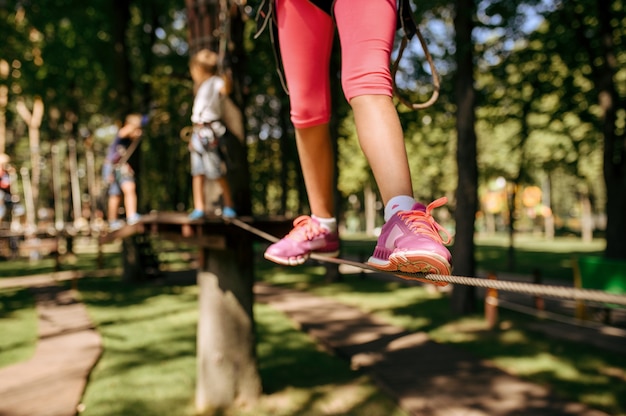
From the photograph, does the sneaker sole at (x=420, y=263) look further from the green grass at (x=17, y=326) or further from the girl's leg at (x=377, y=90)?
the green grass at (x=17, y=326)

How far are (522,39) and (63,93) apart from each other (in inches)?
571

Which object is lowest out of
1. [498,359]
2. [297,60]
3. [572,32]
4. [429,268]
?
[498,359]

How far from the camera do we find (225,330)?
658 centimetres

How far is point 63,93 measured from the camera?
1823cm

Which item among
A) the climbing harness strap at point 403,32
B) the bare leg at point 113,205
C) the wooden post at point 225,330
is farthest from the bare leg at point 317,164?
the bare leg at point 113,205

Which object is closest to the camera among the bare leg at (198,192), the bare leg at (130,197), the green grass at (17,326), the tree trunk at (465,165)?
the bare leg at (198,192)

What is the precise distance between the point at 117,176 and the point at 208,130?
3.79m

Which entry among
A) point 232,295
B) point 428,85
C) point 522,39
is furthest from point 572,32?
point 232,295

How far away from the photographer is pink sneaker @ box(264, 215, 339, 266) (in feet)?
6.69

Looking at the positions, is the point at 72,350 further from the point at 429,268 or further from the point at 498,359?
the point at 429,268

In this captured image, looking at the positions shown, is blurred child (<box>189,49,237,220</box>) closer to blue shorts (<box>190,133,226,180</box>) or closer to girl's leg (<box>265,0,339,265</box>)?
blue shorts (<box>190,133,226,180</box>)

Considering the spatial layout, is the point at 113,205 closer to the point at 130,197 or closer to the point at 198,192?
the point at 130,197

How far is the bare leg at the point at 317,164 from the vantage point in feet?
7.06

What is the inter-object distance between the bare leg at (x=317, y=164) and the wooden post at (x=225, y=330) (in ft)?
14.0
